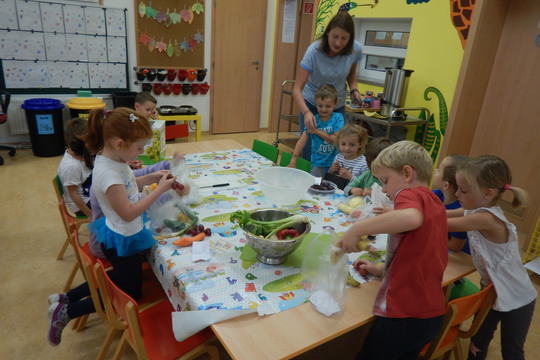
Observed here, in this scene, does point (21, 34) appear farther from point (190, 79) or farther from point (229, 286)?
point (229, 286)

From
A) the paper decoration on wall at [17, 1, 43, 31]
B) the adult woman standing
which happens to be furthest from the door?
the adult woman standing

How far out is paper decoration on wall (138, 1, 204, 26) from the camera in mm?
4652

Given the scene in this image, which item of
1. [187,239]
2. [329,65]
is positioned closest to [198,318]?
[187,239]

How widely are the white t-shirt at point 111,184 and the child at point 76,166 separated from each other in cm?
65

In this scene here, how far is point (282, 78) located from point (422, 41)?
2699 millimetres

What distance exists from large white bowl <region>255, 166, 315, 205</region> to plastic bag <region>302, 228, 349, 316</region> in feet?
1.72

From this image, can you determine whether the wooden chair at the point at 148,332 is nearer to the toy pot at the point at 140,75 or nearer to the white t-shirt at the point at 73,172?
the white t-shirt at the point at 73,172

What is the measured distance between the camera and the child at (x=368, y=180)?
1.96m

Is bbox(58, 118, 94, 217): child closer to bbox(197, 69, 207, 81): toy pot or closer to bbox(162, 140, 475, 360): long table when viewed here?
bbox(162, 140, 475, 360): long table

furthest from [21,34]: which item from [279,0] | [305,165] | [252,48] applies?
[305,165]

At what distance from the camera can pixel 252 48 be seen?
5.62m

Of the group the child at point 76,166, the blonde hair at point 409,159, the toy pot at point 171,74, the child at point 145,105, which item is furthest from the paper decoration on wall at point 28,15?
the blonde hair at point 409,159

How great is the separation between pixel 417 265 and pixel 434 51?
2.99 m

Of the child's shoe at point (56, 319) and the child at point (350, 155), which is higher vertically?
the child at point (350, 155)
